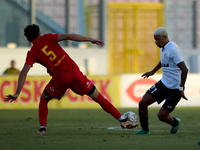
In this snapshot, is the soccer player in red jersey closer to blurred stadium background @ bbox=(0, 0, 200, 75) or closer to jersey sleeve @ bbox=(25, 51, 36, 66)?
jersey sleeve @ bbox=(25, 51, 36, 66)

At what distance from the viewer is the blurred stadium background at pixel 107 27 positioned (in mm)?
22578

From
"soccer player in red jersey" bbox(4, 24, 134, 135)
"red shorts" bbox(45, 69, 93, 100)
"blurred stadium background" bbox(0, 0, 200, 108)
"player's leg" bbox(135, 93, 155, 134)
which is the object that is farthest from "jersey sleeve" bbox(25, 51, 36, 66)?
"blurred stadium background" bbox(0, 0, 200, 108)

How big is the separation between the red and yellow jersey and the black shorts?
142 centimetres

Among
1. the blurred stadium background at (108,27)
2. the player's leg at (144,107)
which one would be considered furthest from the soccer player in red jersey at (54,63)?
the blurred stadium background at (108,27)

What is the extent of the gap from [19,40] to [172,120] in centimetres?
1719

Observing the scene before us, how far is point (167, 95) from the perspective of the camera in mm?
6551

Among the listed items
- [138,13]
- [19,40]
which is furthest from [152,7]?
[19,40]

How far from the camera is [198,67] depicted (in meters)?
23.9

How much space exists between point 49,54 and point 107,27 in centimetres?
1763

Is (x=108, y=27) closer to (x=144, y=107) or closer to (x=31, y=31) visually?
(x=144, y=107)

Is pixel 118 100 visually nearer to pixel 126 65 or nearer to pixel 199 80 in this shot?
pixel 199 80

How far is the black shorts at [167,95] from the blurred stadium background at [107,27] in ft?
43.8

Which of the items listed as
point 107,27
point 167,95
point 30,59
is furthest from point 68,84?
point 107,27

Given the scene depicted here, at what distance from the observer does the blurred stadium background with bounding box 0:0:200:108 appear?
22.6 meters
